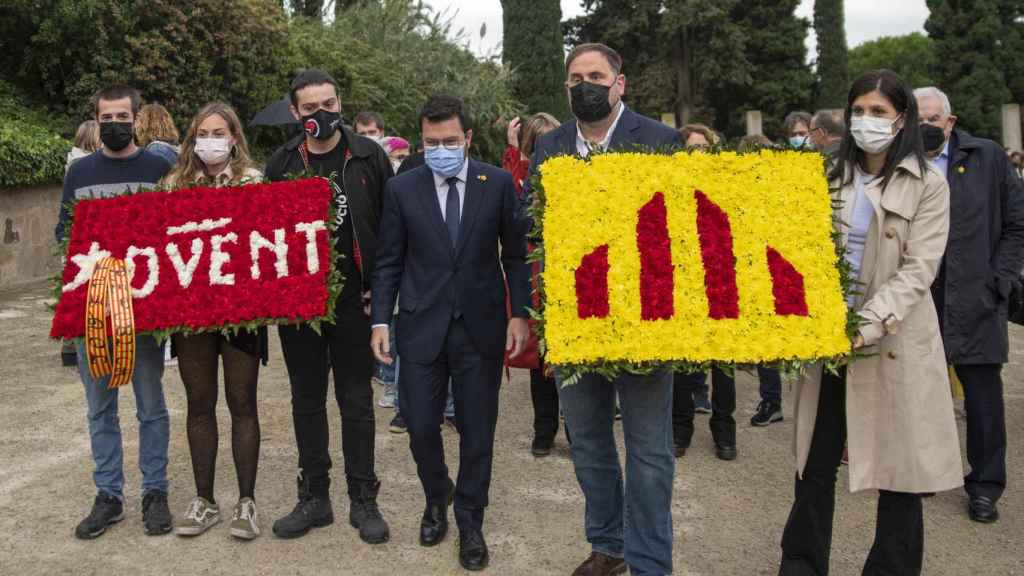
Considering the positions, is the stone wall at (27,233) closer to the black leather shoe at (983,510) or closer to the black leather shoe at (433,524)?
the black leather shoe at (433,524)

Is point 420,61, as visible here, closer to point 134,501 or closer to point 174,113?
point 174,113

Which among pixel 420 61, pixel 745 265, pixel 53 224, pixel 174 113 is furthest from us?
pixel 420 61

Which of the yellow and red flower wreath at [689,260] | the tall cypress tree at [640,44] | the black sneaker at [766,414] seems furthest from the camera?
Answer: the tall cypress tree at [640,44]

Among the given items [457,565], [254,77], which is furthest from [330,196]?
[254,77]

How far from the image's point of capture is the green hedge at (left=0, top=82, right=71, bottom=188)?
13.2 metres

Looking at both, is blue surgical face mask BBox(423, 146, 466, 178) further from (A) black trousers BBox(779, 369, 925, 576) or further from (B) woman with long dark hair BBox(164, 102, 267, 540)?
(A) black trousers BBox(779, 369, 925, 576)

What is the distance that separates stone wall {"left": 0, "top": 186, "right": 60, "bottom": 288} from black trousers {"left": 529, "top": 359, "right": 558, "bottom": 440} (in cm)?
902

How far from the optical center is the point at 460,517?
14.8 ft

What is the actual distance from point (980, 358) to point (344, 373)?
11.1ft

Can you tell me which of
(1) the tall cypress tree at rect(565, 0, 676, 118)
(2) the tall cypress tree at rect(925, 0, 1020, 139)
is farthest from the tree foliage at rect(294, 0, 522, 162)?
(2) the tall cypress tree at rect(925, 0, 1020, 139)

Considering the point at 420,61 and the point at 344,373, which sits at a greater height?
the point at 420,61

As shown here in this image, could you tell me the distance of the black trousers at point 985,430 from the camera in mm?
5039

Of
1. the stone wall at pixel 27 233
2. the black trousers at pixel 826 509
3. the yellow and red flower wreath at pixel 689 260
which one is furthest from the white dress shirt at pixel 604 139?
the stone wall at pixel 27 233

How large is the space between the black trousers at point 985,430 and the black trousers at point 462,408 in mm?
2605
